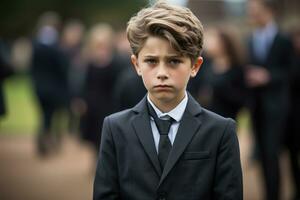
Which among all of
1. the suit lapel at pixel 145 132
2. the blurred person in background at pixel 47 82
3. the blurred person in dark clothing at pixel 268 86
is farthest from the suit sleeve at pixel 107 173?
the blurred person in background at pixel 47 82

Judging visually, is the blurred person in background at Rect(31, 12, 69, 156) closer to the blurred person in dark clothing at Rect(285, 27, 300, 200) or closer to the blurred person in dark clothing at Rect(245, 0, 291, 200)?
the blurred person in dark clothing at Rect(285, 27, 300, 200)

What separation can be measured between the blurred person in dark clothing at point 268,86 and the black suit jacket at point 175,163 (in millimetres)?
4302

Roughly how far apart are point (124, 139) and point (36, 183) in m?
7.10

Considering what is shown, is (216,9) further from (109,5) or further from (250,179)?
(250,179)

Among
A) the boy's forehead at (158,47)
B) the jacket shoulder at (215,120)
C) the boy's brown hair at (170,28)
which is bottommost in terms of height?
the jacket shoulder at (215,120)

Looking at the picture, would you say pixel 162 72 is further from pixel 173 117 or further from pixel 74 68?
pixel 74 68

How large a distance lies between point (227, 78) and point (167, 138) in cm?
441

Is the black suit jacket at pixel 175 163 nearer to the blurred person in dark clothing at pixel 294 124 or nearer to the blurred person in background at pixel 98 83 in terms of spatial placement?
the blurred person in dark clothing at pixel 294 124

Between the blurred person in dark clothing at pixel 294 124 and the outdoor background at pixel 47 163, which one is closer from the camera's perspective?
the blurred person in dark clothing at pixel 294 124

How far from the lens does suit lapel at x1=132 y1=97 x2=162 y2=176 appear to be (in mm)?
3299

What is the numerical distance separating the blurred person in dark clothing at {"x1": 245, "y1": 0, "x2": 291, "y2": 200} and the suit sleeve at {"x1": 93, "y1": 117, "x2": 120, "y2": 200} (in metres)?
4.45

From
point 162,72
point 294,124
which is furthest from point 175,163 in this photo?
point 294,124

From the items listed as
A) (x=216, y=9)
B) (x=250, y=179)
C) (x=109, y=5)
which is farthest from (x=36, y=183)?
(x=216, y=9)

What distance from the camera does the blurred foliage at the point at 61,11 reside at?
4581 cm
